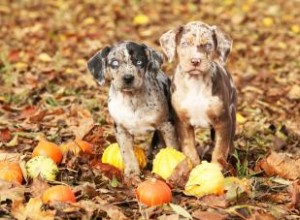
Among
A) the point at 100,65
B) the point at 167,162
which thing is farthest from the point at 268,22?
the point at 167,162

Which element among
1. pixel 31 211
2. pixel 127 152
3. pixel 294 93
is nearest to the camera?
pixel 31 211

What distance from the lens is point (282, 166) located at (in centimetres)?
517

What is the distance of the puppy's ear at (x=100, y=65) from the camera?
5234 millimetres

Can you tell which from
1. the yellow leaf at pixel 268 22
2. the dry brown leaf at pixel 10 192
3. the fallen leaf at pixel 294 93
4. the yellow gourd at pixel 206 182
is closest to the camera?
the dry brown leaf at pixel 10 192

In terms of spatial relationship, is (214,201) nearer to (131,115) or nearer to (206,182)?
(206,182)

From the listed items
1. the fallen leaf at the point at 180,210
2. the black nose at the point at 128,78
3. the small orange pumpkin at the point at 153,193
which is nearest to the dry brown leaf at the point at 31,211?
the small orange pumpkin at the point at 153,193

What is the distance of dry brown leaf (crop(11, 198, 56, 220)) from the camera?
413cm

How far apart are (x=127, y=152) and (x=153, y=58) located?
0.82m

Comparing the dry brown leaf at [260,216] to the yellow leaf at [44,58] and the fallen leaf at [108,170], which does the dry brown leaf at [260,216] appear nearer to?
the fallen leaf at [108,170]

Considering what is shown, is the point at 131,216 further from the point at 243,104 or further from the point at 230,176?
the point at 243,104

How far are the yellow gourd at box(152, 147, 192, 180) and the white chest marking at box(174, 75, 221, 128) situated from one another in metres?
0.34

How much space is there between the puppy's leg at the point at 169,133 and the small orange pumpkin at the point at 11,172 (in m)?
1.24

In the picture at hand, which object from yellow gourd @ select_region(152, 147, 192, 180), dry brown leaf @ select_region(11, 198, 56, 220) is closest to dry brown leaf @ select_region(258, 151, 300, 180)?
yellow gourd @ select_region(152, 147, 192, 180)

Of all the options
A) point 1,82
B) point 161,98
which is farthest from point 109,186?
point 1,82
